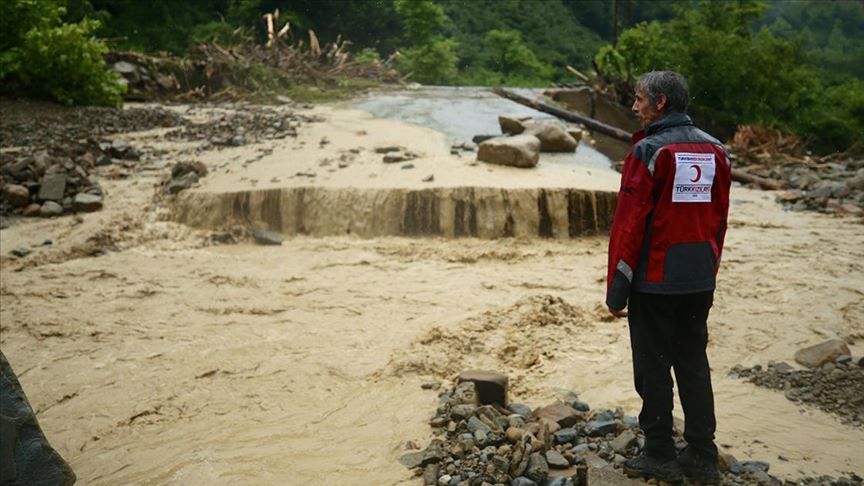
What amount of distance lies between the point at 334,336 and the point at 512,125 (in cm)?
727

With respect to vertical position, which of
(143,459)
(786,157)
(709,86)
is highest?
(709,86)

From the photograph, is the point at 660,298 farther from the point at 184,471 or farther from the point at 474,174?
the point at 474,174

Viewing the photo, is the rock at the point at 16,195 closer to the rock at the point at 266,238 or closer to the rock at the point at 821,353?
the rock at the point at 266,238

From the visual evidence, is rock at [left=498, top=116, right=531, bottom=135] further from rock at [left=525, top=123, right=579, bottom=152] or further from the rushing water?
rock at [left=525, top=123, right=579, bottom=152]

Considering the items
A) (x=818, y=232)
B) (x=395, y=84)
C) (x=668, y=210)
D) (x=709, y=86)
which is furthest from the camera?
(x=395, y=84)

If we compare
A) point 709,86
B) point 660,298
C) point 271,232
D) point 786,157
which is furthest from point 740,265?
point 709,86

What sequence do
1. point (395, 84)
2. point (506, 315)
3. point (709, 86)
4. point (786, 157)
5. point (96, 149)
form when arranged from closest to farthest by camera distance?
1. point (506, 315)
2. point (96, 149)
3. point (786, 157)
4. point (709, 86)
5. point (395, 84)

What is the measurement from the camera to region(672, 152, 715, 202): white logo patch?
2730 millimetres

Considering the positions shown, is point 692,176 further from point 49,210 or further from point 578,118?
point 578,118

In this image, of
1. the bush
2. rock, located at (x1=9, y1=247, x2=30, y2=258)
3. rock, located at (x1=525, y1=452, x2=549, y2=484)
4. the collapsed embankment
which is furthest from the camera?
the bush

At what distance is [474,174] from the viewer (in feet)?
29.9

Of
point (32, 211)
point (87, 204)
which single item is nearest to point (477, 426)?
point (87, 204)

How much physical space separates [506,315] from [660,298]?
10.2 ft

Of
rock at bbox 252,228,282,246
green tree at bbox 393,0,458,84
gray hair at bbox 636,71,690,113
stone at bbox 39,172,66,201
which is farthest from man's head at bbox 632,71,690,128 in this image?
green tree at bbox 393,0,458,84
